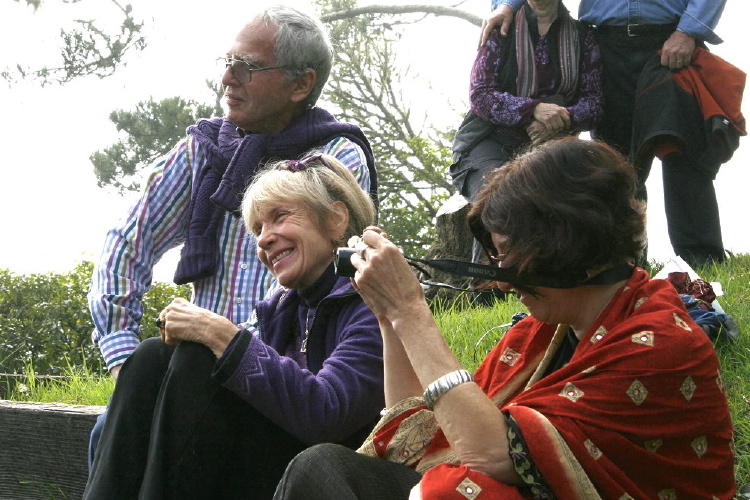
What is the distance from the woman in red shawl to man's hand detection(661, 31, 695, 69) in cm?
301

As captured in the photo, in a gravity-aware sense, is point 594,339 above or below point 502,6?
below

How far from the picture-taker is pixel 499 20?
17.8 ft

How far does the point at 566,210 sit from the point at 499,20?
3.17 m

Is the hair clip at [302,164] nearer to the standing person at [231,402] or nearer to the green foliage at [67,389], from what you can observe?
the standing person at [231,402]

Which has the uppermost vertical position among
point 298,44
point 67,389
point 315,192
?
point 298,44

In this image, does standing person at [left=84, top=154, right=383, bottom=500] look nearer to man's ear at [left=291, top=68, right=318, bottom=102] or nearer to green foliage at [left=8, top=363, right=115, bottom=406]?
man's ear at [left=291, top=68, right=318, bottom=102]

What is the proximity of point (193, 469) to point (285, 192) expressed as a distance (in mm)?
925

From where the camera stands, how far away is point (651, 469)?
7.46 feet

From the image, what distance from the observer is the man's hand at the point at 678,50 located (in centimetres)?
535

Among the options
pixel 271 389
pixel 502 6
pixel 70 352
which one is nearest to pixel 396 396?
pixel 271 389

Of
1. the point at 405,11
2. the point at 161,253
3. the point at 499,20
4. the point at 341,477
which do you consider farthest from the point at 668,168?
the point at 405,11

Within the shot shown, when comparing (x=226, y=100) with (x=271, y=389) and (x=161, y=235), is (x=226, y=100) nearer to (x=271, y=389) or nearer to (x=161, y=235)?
(x=161, y=235)

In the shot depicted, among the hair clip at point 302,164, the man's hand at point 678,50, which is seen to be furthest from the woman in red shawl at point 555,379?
the man's hand at point 678,50

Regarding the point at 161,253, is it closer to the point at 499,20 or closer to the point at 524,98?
the point at 524,98
